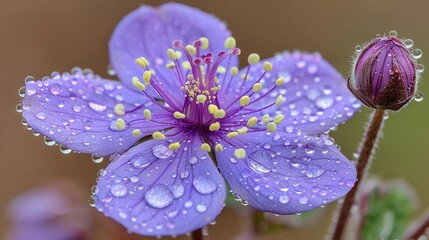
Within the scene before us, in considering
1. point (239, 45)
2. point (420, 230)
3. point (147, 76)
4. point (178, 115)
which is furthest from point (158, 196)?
point (239, 45)

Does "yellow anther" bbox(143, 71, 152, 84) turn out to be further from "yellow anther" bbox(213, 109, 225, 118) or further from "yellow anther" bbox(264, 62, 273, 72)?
"yellow anther" bbox(264, 62, 273, 72)

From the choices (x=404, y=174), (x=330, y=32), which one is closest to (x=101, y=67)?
(x=330, y=32)

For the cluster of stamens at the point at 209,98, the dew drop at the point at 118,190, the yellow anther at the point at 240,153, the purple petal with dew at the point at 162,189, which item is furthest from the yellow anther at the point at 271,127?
the dew drop at the point at 118,190

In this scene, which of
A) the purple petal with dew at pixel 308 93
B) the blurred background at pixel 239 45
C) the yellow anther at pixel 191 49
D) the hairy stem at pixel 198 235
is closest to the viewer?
the hairy stem at pixel 198 235

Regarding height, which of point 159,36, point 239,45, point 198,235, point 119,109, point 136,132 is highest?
point 239,45

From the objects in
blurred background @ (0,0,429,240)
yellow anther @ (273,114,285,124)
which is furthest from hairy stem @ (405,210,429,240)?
blurred background @ (0,0,429,240)

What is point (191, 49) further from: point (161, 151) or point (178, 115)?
point (161, 151)

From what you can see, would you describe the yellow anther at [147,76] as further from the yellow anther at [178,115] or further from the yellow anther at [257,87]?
the yellow anther at [257,87]

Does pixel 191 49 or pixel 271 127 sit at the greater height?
pixel 191 49
